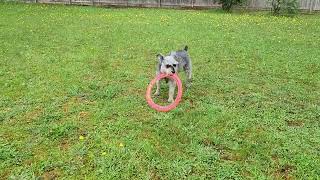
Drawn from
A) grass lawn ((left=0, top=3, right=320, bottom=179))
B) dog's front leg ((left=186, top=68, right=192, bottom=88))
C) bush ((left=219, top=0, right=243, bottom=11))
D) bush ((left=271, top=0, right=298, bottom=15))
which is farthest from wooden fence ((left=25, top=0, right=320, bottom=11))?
dog's front leg ((left=186, top=68, right=192, bottom=88))

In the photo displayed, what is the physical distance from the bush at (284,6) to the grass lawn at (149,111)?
735 centimetres

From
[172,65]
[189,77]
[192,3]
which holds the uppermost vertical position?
[192,3]

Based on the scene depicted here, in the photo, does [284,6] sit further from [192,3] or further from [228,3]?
[192,3]

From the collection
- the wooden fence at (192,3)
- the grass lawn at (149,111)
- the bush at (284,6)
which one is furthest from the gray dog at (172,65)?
the wooden fence at (192,3)

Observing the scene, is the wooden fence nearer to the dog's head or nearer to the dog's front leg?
the dog's front leg

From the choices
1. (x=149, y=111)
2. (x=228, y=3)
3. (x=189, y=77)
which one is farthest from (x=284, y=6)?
(x=149, y=111)

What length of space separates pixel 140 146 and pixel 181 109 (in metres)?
1.31

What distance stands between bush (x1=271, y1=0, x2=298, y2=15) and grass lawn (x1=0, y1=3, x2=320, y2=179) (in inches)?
289

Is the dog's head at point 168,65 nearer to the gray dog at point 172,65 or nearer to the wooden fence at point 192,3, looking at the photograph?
the gray dog at point 172,65

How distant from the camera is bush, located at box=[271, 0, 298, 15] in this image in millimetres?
17328

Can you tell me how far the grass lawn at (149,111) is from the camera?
3.89 meters

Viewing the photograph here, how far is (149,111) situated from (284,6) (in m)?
14.6

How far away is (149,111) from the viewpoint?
529 cm

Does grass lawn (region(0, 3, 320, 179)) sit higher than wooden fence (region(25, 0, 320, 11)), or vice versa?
wooden fence (region(25, 0, 320, 11))
